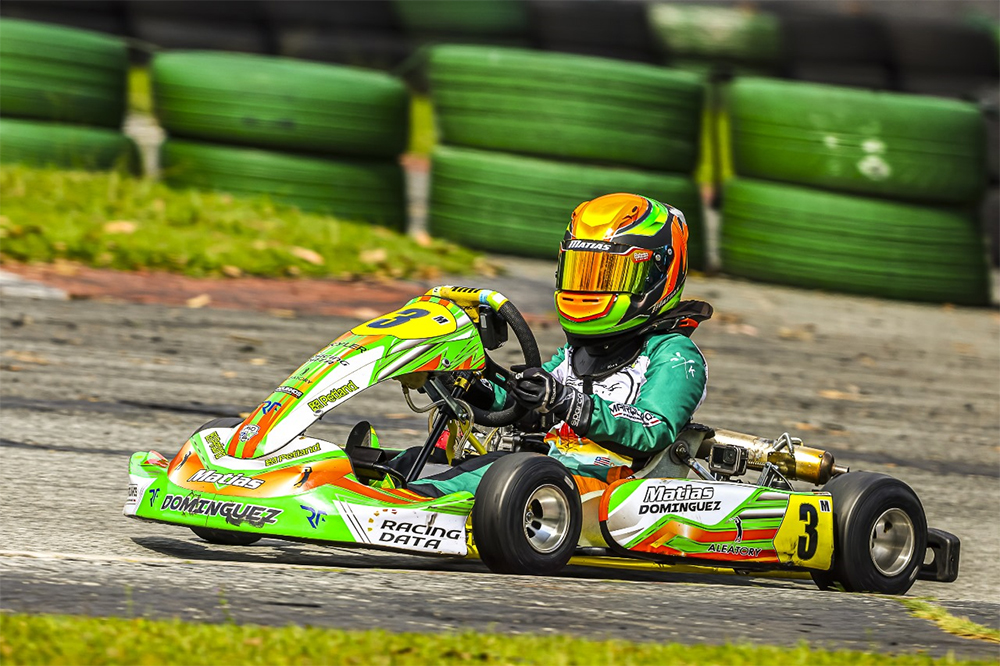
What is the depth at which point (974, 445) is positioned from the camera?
7.70m

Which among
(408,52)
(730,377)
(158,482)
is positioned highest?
(408,52)

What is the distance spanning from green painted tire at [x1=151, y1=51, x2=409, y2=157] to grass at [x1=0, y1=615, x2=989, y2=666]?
7477 millimetres

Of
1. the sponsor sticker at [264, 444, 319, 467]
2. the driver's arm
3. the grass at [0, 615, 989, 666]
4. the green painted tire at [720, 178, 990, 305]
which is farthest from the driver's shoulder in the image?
the green painted tire at [720, 178, 990, 305]

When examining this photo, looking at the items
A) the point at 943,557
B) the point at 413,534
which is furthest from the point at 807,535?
the point at 413,534

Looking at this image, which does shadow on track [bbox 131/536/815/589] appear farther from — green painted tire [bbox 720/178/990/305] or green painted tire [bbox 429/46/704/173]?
green painted tire [bbox 720/178/990/305]

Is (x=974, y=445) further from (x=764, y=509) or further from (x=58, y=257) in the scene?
(x=58, y=257)

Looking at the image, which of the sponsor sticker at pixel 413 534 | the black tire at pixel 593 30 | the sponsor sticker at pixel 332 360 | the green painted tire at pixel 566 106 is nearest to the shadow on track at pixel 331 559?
the sponsor sticker at pixel 413 534

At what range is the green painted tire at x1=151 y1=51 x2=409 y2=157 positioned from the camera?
1051 centimetres

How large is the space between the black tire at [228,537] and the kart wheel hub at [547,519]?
33.2 inches

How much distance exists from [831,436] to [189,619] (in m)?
4.69

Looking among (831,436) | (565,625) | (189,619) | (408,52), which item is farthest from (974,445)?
(408,52)

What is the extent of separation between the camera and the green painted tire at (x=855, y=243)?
11.0m

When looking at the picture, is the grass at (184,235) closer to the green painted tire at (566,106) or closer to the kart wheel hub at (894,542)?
the green painted tire at (566,106)

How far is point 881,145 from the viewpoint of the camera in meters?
11.0
